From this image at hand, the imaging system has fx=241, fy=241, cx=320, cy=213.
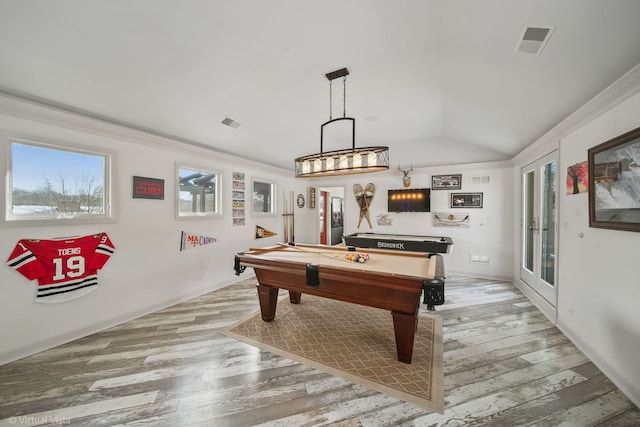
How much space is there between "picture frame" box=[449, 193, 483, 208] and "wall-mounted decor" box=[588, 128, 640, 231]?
8.90 feet

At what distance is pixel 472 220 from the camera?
494cm

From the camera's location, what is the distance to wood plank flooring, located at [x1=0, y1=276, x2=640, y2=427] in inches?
63.2

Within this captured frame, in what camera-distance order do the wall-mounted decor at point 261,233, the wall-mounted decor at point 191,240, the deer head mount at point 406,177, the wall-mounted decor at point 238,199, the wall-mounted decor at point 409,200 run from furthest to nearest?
the deer head mount at point 406,177
the wall-mounted decor at point 409,200
the wall-mounted decor at point 261,233
the wall-mounted decor at point 238,199
the wall-mounted decor at point 191,240

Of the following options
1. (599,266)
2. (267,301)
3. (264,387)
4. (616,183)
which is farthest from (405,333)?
(616,183)

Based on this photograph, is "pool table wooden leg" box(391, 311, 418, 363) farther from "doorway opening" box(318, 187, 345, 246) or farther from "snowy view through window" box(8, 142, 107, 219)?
"doorway opening" box(318, 187, 345, 246)

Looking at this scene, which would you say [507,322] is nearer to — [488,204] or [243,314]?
[488,204]

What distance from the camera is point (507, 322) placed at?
295 centimetres

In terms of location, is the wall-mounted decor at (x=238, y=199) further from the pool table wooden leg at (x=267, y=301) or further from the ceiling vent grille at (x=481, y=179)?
the ceiling vent grille at (x=481, y=179)

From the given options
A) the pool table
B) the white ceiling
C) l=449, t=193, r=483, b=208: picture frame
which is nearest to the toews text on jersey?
the white ceiling

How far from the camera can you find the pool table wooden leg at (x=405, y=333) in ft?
6.97

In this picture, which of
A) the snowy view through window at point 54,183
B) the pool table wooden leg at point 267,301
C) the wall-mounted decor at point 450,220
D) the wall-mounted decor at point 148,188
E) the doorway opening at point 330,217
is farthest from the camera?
the doorway opening at point 330,217

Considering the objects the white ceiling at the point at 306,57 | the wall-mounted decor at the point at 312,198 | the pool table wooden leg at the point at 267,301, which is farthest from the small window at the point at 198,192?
the wall-mounted decor at the point at 312,198

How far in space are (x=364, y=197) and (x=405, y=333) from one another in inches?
161

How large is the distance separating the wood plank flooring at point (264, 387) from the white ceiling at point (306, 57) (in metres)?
2.43
